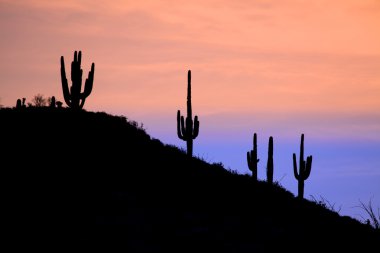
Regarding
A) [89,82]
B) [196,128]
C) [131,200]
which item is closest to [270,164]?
[196,128]

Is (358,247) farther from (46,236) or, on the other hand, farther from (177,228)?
(46,236)

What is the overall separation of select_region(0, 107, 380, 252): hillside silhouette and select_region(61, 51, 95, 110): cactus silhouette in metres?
1.29

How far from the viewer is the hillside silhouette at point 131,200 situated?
56.6 ft

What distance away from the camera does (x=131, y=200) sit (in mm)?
20609

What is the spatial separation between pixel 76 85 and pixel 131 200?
7894mm

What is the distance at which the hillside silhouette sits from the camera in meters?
17.2

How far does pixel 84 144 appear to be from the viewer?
26.0 metres

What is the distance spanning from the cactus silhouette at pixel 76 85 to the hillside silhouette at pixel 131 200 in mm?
1294

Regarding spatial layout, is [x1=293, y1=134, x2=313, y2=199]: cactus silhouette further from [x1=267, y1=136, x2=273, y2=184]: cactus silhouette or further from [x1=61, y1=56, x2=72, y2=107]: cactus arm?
[x1=61, y1=56, x2=72, y2=107]: cactus arm

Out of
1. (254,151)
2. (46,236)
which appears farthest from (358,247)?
(254,151)

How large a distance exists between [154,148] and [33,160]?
301 inches

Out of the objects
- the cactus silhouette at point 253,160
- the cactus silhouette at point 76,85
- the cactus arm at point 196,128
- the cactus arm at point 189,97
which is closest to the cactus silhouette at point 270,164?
the cactus silhouette at point 253,160

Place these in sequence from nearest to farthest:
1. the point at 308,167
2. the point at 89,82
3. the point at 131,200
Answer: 1. the point at 131,200
2. the point at 89,82
3. the point at 308,167

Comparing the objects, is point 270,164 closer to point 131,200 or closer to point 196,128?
point 196,128
